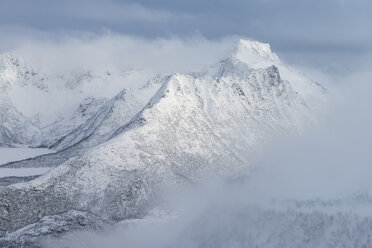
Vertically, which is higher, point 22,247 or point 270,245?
point 270,245

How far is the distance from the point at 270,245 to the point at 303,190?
93.8 ft

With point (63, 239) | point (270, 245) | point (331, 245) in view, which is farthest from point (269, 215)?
point (63, 239)

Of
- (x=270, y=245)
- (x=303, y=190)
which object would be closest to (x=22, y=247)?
(x=270, y=245)

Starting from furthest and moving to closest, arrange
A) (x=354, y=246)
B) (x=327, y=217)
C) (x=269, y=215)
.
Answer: (x=269, y=215) < (x=327, y=217) < (x=354, y=246)

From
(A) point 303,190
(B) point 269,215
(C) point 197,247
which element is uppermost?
(A) point 303,190

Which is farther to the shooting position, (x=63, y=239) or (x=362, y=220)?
(x=63, y=239)

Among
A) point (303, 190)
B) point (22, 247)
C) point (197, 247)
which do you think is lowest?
point (22, 247)

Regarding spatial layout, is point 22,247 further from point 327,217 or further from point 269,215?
point 327,217

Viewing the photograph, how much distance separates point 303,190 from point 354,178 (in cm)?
1471

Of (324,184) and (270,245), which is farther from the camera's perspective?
(324,184)

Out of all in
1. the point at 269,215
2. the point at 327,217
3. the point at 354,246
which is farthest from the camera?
the point at 269,215

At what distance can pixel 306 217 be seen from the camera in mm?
176375

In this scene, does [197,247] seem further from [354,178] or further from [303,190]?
[354,178]

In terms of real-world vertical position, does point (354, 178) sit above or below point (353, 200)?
above
